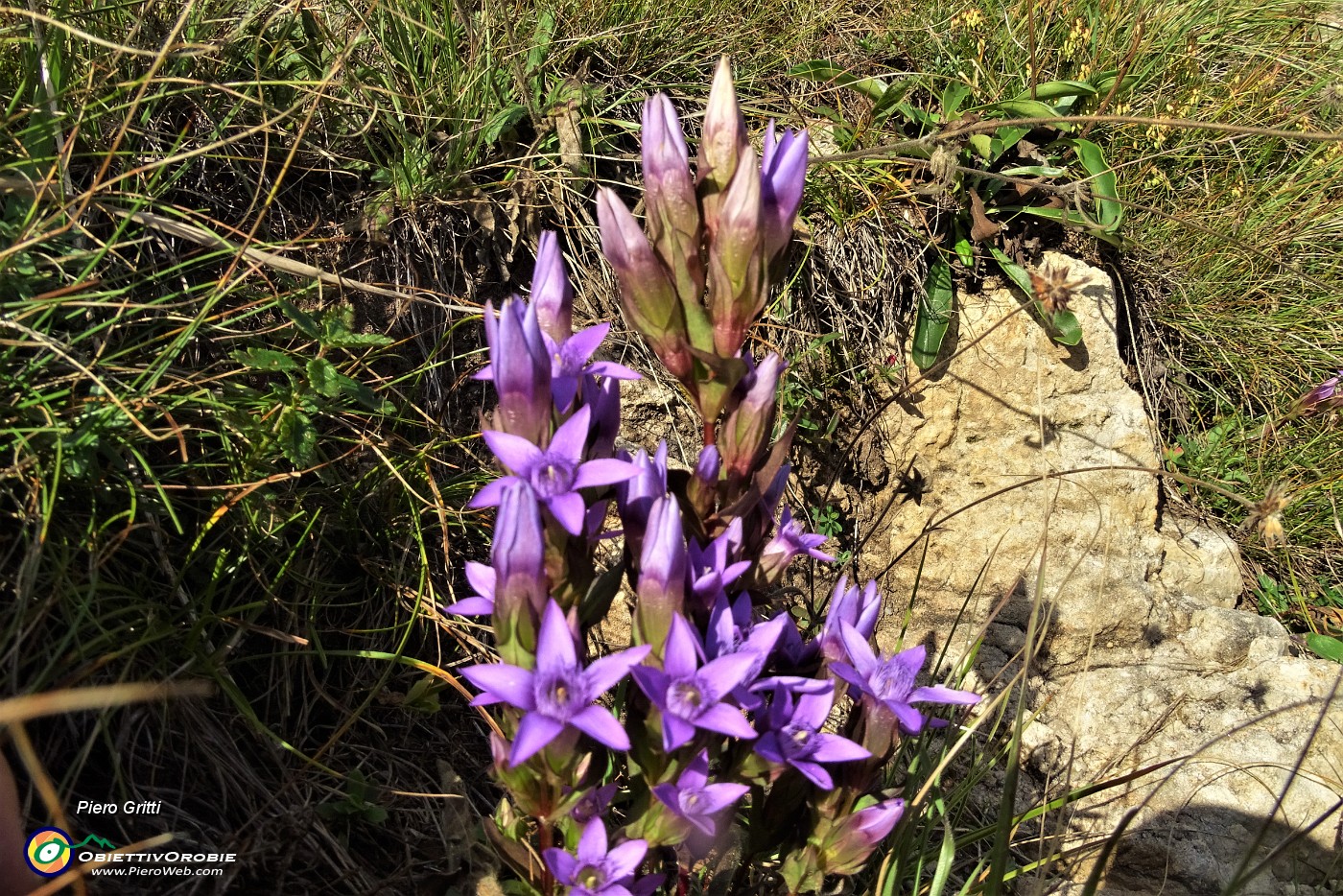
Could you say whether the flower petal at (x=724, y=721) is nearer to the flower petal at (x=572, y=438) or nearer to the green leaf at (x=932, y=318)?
the flower petal at (x=572, y=438)

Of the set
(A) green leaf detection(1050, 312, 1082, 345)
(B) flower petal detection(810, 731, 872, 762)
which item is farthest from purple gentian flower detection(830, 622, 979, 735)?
(A) green leaf detection(1050, 312, 1082, 345)

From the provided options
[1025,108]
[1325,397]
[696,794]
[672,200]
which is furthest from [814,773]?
[1325,397]

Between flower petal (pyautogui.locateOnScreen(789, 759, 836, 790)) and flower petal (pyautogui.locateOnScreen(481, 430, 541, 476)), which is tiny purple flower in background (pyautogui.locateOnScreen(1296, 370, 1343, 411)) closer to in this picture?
flower petal (pyautogui.locateOnScreen(789, 759, 836, 790))

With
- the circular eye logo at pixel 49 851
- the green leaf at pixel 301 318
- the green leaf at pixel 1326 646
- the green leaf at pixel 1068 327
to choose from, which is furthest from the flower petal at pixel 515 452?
the green leaf at pixel 1326 646

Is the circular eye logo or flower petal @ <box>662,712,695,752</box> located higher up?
flower petal @ <box>662,712,695,752</box>

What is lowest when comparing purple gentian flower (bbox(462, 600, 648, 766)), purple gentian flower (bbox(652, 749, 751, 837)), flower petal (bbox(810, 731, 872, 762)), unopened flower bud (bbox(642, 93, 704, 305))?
purple gentian flower (bbox(652, 749, 751, 837))

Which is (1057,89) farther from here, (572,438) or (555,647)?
(555,647)

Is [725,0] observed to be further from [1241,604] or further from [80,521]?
[1241,604]
